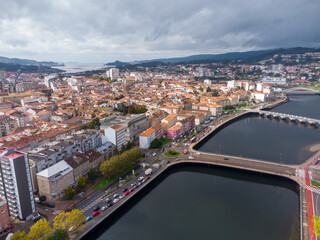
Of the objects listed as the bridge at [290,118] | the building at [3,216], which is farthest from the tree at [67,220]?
the bridge at [290,118]

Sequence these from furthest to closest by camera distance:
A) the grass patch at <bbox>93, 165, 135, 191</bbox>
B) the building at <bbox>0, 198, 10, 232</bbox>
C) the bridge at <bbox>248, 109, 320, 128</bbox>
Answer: the bridge at <bbox>248, 109, 320, 128</bbox>, the grass patch at <bbox>93, 165, 135, 191</bbox>, the building at <bbox>0, 198, 10, 232</bbox>

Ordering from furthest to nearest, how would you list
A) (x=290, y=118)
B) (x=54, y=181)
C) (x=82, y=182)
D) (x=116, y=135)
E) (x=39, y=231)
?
(x=290, y=118)
(x=116, y=135)
(x=82, y=182)
(x=54, y=181)
(x=39, y=231)

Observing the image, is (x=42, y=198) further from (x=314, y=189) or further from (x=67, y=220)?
(x=314, y=189)

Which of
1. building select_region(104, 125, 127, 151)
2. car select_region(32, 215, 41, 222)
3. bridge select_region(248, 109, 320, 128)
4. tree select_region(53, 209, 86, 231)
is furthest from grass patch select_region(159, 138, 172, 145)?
bridge select_region(248, 109, 320, 128)

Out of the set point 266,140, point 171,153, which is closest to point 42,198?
point 171,153

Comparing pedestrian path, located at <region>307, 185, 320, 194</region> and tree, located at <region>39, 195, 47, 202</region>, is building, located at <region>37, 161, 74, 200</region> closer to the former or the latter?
tree, located at <region>39, 195, 47, 202</region>

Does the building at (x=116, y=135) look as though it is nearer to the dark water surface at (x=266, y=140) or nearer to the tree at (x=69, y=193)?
the tree at (x=69, y=193)
